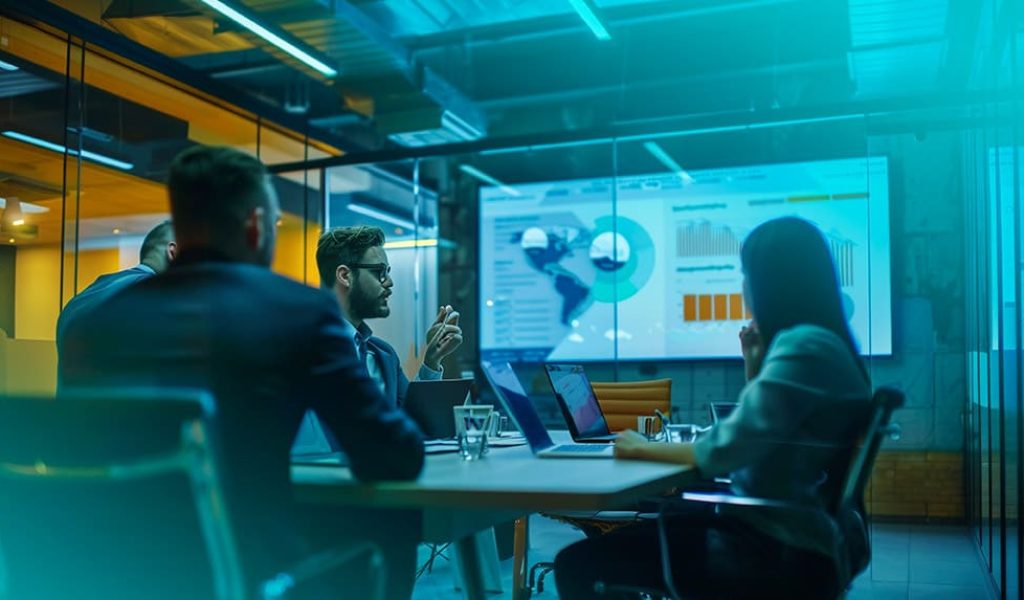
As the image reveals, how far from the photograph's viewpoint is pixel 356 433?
172 cm

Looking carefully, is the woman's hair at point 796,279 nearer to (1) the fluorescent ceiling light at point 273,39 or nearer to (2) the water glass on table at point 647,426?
(2) the water glass on table at point 647,426

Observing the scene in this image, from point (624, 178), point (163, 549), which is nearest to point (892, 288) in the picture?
point (624, 178)

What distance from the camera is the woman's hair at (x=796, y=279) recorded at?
6.77 feet

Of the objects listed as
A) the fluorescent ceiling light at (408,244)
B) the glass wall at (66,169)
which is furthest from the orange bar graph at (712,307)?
the glass wall at (66,169)

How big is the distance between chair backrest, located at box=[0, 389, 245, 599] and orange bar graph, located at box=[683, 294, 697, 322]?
645 centimetres

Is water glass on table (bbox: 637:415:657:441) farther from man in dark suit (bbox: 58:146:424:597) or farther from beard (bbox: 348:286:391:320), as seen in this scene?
man in dark suit (bbox: 58:146:424:597)

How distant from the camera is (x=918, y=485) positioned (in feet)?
21.7

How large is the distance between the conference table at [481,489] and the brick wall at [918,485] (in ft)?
15.6

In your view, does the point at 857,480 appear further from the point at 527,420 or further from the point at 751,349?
the point at 527,420

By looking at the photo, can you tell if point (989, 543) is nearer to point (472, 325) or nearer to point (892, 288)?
point (892, 288)

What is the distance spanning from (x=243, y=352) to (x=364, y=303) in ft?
6.40

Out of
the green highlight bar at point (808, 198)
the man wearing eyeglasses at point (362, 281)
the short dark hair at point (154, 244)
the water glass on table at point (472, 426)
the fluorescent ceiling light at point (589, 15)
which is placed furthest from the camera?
the green highlight bar at point (808, 198)

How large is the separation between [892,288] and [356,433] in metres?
6.14

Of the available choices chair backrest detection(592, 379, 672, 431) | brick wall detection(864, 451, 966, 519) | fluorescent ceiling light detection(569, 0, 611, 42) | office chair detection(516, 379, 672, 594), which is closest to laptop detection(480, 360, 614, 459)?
office chair detection(516, 379, 672, 594)
